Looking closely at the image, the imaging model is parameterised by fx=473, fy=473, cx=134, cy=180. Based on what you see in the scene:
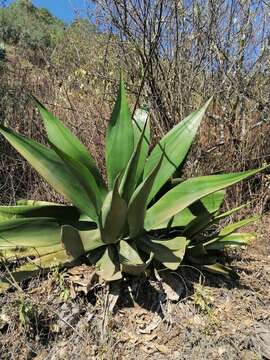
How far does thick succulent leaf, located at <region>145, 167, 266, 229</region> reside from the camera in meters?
2.65

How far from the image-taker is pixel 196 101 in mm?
4117

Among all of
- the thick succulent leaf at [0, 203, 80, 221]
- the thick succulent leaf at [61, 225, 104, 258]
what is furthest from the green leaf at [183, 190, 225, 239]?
the thick succulent leaf at [0, 203, 80, 221]

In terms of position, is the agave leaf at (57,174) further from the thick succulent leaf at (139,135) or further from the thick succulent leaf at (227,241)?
the thick succulent leaf at (227,241)

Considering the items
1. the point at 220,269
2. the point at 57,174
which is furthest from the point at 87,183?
the point at 220,269

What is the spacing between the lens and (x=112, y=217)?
2566mm

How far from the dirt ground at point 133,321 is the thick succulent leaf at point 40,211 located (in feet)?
1.33

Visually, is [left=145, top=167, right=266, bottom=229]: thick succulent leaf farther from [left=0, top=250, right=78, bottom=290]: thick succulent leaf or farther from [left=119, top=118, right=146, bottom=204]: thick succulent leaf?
[left=0, top=250, right=78, bottom=290]: thick succulent leaf

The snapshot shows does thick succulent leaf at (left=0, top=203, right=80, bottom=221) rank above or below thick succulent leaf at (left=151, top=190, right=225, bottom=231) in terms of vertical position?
above

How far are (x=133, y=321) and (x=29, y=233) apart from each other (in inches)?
31.0

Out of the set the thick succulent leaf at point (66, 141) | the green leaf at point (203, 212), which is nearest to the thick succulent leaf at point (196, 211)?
the green leaf at point (203, 212)

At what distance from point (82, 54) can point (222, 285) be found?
308cm

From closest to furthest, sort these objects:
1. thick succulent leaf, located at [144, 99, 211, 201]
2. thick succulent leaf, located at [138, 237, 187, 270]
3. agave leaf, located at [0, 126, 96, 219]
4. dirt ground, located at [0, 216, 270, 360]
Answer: dirt ground, located at [0, 216, 270, 360]
thick succulent leaf, located at [138, 237, 187, 270]
agave leaf, located at [0, 126, 96, 219]
thick succulent leaf, located at [144, 99, 211, 201]

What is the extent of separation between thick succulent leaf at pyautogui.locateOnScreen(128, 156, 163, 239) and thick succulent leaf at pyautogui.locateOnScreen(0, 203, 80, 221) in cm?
47

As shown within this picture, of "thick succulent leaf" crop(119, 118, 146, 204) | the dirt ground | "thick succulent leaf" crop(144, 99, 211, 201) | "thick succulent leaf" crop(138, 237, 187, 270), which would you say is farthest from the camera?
"thick succulent leaf" crop(144, 99, 211, 201)
